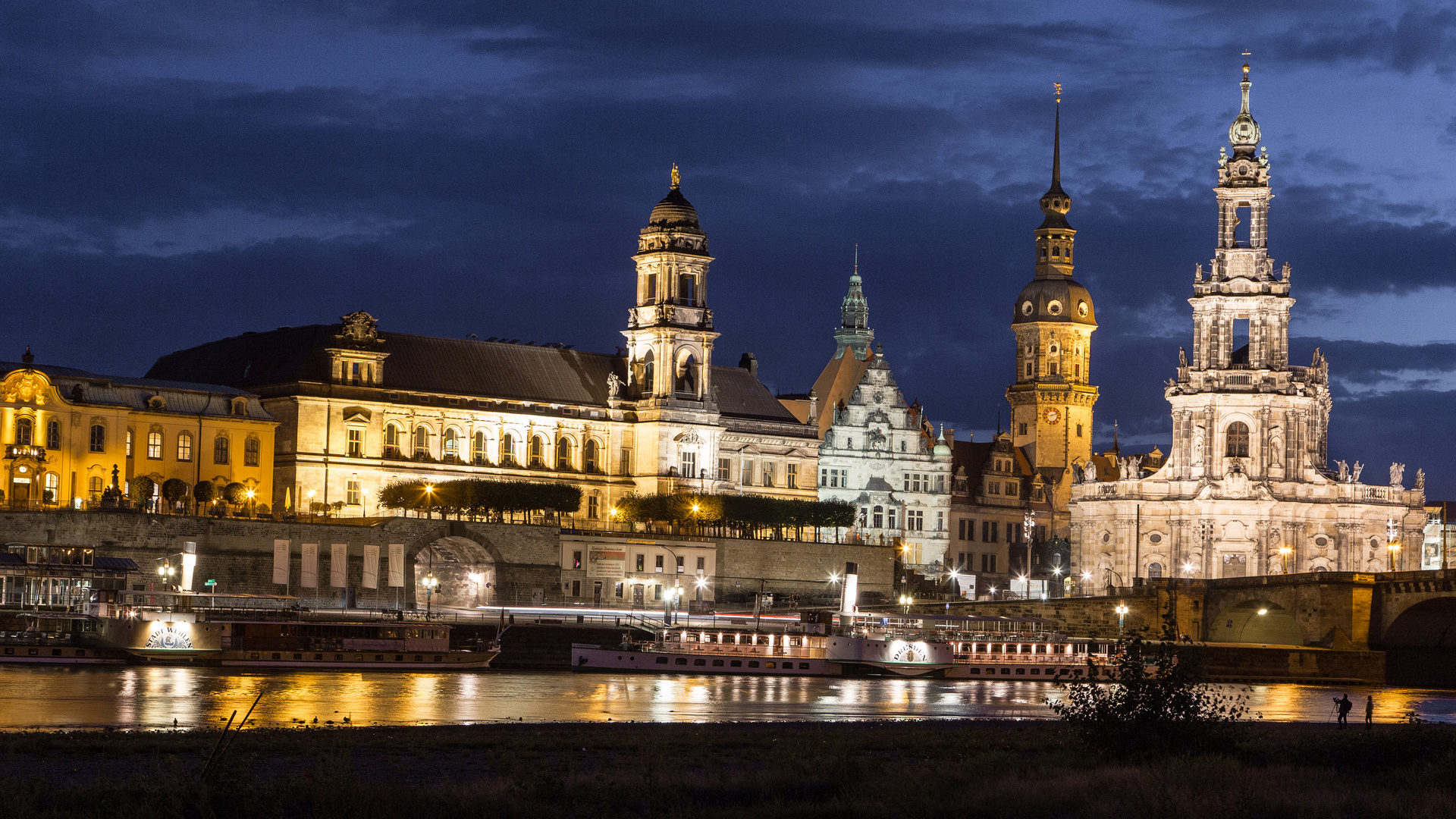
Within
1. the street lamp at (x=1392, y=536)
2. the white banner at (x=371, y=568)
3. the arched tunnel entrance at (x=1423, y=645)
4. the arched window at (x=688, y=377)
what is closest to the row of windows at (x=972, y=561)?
the street lamp at (x=1392, y=536)

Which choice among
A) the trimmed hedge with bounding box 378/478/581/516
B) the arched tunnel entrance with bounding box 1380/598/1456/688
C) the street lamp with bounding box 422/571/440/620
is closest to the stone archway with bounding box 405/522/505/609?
the street lamp with bounding box 422/571/440/620

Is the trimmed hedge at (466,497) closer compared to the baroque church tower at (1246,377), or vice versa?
the trimmed hedge at (466,497)

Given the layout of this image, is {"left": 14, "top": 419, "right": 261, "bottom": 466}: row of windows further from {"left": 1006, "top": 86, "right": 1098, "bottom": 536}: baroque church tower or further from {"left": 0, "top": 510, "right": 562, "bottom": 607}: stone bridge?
{"left": 1006, "top": 86, "right": 1098, "bottom": 536}: baroque church tower

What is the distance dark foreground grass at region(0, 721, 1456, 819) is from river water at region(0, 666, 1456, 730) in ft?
29.8

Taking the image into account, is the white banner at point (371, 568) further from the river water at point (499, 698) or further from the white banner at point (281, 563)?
the river water at point (499, 698)

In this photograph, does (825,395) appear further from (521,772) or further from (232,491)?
(521,772)

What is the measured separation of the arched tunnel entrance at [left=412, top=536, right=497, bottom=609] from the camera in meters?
103

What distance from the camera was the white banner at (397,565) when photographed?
95.4 metres

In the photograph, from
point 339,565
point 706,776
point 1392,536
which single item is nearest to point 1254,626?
point 1392,536

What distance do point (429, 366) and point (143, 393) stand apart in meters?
18.7

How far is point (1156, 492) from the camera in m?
133

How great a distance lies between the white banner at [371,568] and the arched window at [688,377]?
29153 millimetres

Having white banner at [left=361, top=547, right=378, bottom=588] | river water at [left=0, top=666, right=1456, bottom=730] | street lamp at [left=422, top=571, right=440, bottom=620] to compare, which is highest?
white banner at [left=361, top=547, right=378, bottom=588]

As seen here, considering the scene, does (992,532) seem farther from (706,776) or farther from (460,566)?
(706,776)
